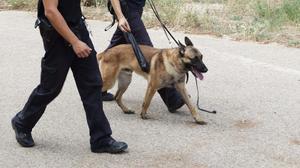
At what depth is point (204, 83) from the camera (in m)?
8.21

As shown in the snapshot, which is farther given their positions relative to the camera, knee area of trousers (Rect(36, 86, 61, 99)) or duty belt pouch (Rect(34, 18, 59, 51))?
knee area of trousers (Rect(36, 86, 61, 99))

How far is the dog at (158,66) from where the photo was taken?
6.37m

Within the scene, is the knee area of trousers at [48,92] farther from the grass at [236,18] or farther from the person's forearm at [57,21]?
the grass at [236,18]

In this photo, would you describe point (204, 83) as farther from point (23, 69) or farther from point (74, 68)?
point (74, 68)

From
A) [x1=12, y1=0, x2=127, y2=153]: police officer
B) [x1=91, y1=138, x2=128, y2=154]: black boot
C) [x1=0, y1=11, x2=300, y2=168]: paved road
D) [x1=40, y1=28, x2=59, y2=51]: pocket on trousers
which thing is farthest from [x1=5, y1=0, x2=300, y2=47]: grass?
[x1=40, y1=28, x2=59, y2=51]: pocket on trousers

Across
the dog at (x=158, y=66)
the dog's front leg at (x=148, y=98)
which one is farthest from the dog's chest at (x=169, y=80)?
the dog's front leg at (x=148, y=98)

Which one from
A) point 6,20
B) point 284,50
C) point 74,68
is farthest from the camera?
point 6,20

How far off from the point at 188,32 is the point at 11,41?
3.06 m

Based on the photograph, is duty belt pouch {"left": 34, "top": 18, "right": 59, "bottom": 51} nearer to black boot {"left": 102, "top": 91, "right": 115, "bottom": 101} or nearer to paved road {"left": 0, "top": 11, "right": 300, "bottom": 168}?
paved road {"left": 0, "top": 11, "right": 300, "bottom": 168}

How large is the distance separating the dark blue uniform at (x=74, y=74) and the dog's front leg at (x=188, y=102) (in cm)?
133

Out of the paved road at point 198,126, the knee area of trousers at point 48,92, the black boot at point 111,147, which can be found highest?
the knee area of trousers at point 48,92

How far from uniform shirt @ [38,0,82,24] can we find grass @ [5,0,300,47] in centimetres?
561

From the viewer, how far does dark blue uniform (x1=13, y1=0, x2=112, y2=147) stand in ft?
16.9

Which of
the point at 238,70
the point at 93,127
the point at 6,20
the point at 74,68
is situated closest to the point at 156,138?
the point at 93,127
